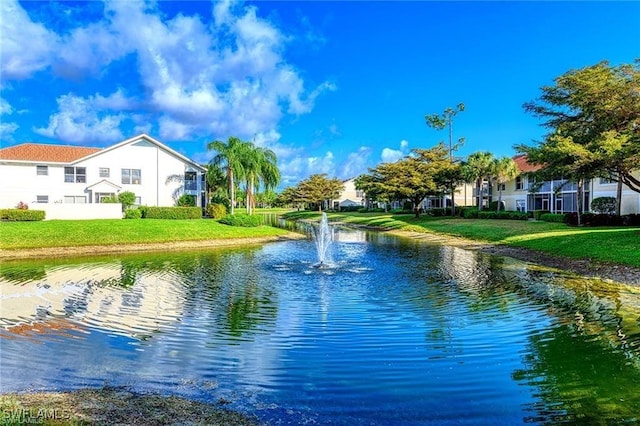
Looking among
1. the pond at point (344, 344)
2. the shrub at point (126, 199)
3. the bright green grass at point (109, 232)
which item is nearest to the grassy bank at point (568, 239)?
the pond at point (344, 344)

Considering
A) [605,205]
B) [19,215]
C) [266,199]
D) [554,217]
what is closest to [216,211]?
[19,215]

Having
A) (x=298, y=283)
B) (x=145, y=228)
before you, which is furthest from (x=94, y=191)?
(x=298, y=283)

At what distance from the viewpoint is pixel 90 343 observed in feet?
28.3

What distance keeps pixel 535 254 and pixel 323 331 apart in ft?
60.9

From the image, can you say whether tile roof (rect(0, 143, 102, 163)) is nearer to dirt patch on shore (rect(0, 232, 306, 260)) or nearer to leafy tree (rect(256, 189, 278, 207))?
dirt patch on shore (rect(0, 232, 306, 260))

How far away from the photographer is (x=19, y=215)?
1319 inches

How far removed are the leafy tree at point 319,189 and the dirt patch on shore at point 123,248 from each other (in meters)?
53.9

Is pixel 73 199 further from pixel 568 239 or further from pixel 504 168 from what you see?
pixel 504 168

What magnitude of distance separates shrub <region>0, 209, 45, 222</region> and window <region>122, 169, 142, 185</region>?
1264 cm

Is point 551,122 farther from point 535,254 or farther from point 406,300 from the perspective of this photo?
point 406,300

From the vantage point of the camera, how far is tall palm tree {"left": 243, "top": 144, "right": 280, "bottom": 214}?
1933 inches

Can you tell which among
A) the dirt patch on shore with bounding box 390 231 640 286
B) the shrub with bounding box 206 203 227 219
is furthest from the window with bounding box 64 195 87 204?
the dirt patch on shore with bounding box 390 231 640 286

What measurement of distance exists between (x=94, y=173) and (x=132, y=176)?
3.70 meters

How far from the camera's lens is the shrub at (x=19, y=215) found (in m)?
33.2
